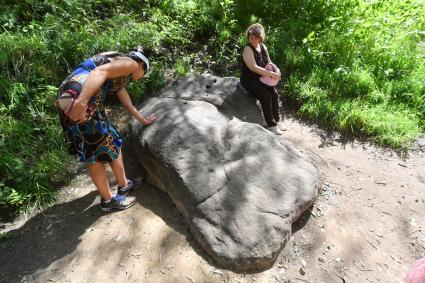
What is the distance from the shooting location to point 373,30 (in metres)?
5.29

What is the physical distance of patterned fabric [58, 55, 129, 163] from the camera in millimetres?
2744

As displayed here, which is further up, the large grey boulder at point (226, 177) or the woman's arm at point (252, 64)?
the woman's arm at point (252, 64)

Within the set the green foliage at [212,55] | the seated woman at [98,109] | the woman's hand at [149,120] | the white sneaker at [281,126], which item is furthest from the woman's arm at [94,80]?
the white sneaker at [281,126]

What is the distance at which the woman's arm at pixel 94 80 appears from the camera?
2.43 m

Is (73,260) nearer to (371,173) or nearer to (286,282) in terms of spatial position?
(286,282)

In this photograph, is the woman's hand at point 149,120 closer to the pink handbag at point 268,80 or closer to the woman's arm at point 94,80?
the woman's arm at point 94,80

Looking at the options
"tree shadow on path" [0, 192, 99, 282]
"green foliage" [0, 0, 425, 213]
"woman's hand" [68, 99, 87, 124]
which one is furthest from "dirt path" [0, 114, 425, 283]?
"woman's hand" [68, 99, 87, 124]

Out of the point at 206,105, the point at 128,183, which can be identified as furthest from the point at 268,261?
the point at 206,105

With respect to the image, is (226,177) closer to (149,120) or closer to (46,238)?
(149,120)

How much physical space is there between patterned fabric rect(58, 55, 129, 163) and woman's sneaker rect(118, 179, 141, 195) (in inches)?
19.5

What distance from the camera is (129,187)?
136 inches

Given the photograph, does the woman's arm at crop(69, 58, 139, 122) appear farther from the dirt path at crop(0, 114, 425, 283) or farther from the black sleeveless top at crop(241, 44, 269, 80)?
the black sleeveless top at crop(241, 44, 269, 80)

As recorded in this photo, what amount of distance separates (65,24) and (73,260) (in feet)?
11.4

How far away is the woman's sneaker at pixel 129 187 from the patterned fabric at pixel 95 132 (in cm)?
50
